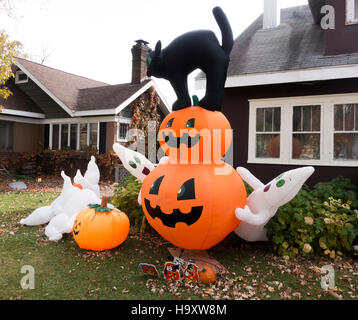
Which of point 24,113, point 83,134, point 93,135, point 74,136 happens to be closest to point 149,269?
point 93,135

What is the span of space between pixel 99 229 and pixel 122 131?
10179 mm

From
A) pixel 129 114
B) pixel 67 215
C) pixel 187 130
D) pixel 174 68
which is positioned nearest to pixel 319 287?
pixel 187 130

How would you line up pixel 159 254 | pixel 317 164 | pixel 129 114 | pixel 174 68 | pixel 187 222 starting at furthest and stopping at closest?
pixel 129 114
pixel 317 164
pixel 159 254
pixel 174 68
pixel 187 222

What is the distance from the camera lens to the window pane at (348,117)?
20.1 feet

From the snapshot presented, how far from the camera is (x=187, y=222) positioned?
Result: 10.9 ft

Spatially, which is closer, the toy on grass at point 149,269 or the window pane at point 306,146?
the toy on grass at point 149,269

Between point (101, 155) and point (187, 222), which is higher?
point (101, 155)

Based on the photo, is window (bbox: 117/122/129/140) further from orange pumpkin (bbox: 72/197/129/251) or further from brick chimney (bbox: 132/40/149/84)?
orange pumpkin (bbox: 72/197/129/251)

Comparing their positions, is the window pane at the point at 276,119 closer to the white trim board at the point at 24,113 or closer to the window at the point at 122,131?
the window at the point at 122,131

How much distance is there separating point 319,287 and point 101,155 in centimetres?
1069

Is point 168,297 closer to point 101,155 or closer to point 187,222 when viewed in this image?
point 187,222

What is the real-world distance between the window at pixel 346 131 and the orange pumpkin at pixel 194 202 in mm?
3803

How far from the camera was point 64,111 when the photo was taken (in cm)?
1448

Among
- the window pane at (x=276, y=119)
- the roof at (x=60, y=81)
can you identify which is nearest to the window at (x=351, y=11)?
the window pane at (x=276, y=119)
